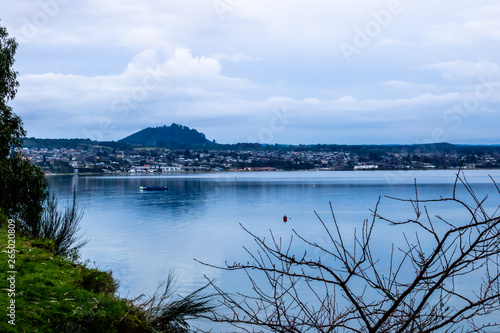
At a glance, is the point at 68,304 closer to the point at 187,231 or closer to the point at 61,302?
the point at 61,302

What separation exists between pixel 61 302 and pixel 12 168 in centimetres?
1262

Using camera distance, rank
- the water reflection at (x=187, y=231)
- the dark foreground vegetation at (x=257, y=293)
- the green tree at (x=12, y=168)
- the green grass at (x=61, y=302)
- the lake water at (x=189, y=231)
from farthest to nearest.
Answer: the water reflection at (x=187, y=231) < the lake water at (x=189, y=231) < the green tree at (x=12, y=168) < the green grass at (x=61, y=302) < the dark foreground vegetation at (x=257, y=293)

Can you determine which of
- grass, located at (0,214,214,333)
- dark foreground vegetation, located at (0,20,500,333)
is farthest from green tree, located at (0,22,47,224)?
grass, located at (0,214,214,333)

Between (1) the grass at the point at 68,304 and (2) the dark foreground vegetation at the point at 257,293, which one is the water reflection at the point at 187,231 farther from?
(1) the grass at the point at 68,304

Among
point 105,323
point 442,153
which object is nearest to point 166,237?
point 105,323

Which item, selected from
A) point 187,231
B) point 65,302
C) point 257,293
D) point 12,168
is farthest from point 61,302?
point 187,231

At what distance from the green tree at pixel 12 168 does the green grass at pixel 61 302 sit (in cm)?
909

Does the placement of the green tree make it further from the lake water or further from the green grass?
the green grass

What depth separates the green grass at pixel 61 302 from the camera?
6105 mm

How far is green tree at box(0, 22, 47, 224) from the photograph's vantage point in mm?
17078

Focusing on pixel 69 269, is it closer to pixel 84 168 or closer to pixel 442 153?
pixel 442 153

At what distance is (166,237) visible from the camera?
106ft

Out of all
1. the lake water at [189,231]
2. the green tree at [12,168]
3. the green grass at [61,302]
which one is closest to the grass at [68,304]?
the green grass at [61,302]

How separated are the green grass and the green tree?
909cm
